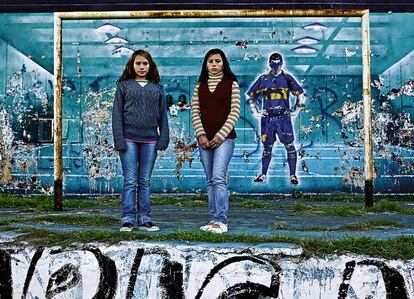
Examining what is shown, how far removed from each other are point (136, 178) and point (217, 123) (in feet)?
2.55

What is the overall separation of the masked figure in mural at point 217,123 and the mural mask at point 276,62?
413cm

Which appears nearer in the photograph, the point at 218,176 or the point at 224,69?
the point at 218,176

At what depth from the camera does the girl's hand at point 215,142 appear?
3.74 metres

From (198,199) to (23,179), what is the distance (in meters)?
2.98

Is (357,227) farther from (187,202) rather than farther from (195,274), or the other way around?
(187,202)

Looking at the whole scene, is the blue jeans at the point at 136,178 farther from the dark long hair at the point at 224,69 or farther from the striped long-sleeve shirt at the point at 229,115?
the dark long hair at the point at 224,69

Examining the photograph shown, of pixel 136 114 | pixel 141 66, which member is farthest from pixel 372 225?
pixel 141 66

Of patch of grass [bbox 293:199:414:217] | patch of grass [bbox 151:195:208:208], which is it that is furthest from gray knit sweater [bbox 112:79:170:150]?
patch of grass [bbox 151:195:208:208]

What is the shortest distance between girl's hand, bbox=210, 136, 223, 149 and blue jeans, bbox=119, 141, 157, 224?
472 mm

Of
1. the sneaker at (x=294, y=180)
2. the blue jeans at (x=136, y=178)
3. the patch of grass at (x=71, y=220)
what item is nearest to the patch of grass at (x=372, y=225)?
the blue jeans at (x=136, y=178)

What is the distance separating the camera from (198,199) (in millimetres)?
7184

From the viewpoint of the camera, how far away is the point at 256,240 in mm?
3145

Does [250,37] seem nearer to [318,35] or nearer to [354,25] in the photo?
[318,35]

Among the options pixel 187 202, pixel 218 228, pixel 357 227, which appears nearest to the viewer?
pixel 218 228
